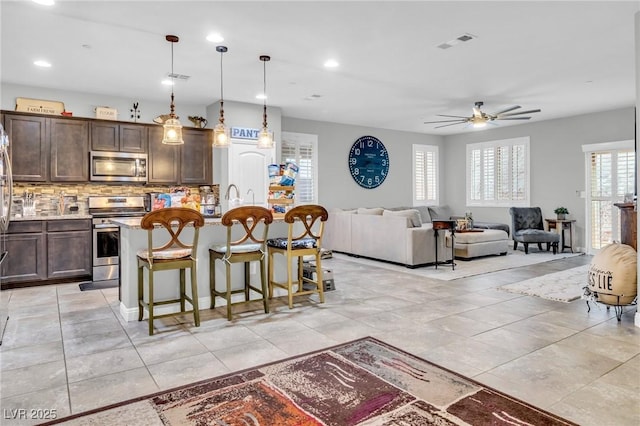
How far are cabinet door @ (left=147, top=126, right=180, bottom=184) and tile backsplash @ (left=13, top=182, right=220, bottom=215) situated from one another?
15.5 inches

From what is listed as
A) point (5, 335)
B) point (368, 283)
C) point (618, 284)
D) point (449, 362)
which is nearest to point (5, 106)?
point (5, 335)

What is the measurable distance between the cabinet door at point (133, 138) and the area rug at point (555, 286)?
5.66 metres

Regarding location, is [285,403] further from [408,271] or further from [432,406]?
[408,271]

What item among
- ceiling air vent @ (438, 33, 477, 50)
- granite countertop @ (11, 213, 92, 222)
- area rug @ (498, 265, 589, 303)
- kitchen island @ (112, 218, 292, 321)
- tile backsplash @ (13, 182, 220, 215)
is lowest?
area rug @ (498, 265, 589, 303)

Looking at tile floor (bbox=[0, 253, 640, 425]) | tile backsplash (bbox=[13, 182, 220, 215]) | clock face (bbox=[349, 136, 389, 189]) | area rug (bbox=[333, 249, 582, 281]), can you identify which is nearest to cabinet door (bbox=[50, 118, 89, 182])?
tile backsplash (bbox=[13, 182, 220, 215])

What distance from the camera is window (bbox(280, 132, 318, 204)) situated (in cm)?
840

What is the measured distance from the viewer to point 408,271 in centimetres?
626

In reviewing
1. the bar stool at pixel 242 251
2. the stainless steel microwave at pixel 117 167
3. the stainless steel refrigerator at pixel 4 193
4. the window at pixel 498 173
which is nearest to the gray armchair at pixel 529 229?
the window at pixel 498 173

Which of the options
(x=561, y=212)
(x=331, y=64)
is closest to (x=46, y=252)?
(x=331, y=64)

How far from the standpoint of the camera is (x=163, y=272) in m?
3.98

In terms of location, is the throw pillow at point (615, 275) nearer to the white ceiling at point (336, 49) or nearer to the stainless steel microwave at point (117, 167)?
the white ceiling at point (336, 49)

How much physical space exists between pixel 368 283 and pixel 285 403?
10.7 ft

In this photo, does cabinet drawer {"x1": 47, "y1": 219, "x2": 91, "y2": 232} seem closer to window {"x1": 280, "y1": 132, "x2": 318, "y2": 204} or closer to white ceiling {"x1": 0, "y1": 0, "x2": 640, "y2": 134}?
white ceiling {"x1": 0, "y1": 0, "x2": 640, "y2": 134}

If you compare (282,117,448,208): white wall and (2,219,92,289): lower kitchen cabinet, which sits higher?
(282,117,448,208): white wall
